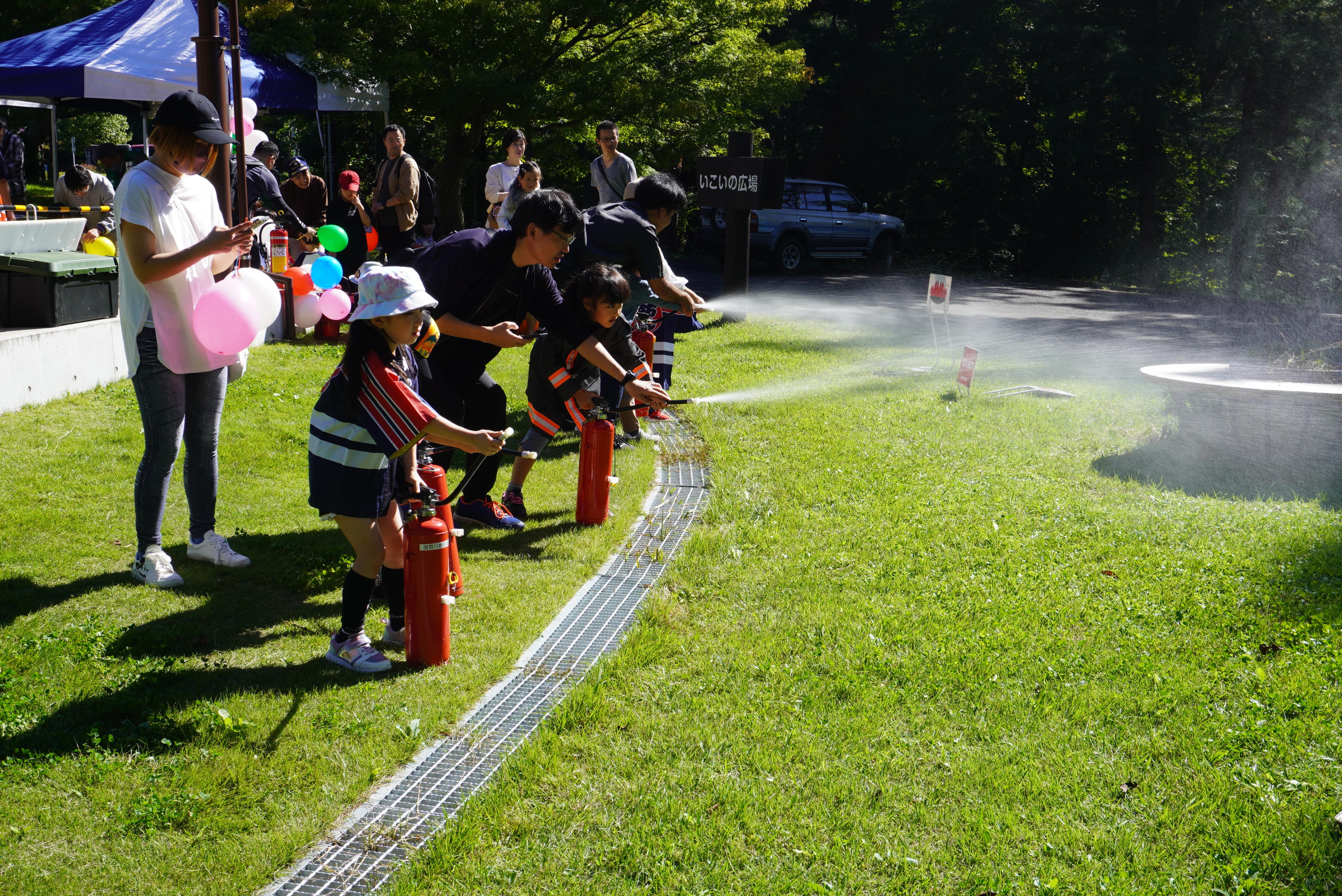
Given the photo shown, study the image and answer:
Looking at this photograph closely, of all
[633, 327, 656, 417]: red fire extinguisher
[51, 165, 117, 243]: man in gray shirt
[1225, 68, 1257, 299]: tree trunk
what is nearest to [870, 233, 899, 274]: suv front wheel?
[1225, 68, 1257, 299]: tree trunk

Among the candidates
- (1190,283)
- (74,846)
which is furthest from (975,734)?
(1190,283)

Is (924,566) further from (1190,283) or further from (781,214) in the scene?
(1190,283)

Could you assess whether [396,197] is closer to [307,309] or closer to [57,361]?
[307,309]

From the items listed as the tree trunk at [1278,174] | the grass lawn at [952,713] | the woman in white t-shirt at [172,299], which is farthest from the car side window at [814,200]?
the woman in white t-shirt at [172,299]

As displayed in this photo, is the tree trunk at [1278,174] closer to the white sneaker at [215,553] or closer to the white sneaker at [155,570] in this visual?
the white sneaker at [215,553]

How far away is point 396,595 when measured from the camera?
4535mm

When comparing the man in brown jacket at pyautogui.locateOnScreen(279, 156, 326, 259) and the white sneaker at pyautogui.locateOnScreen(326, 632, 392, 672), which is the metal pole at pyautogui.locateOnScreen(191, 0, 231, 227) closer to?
the white sneaker at pyautogui.locateOnScreen(326, 632, 392, 672)

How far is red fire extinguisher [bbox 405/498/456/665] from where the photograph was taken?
4.30 m

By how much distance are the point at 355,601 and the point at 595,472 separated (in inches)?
85.7

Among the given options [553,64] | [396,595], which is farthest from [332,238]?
[553,64]

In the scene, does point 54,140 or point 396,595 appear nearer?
point 396,595

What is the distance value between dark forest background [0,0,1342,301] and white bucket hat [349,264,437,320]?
1409 cm

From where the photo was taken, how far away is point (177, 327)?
15.5 ft

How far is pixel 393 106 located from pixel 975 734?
1757 cm
